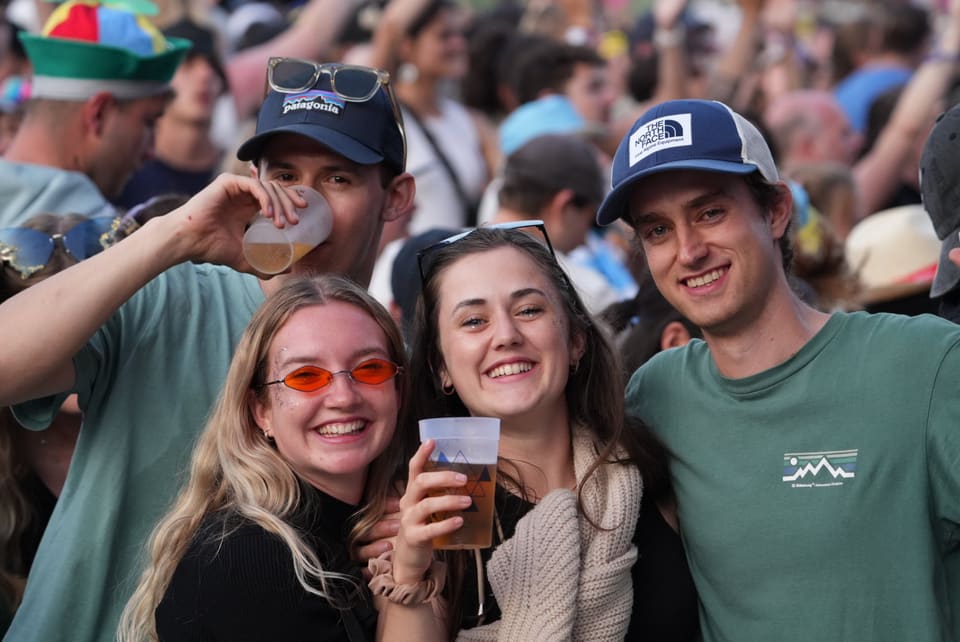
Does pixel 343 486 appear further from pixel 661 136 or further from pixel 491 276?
pixel 661 136

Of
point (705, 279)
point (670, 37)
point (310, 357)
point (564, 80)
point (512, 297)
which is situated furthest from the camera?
point (670, 37)

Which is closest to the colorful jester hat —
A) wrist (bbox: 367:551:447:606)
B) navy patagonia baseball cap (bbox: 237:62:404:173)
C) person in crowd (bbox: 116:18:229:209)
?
navy patagonia baseball cap (bbox: 237:62:404:173)

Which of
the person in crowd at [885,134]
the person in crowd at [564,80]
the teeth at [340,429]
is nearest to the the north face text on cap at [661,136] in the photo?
the teeth at [340,429]

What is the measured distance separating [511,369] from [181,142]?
4.47 metres

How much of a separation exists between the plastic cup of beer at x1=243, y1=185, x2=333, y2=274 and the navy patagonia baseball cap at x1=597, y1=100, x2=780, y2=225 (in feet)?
2.48

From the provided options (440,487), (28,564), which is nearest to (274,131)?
(440,487)

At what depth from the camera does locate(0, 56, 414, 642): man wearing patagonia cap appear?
9.68ft

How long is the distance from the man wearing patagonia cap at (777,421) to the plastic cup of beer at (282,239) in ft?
2.50

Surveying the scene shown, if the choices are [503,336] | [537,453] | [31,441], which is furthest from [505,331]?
[31,441]

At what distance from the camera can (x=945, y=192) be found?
3381 millimetres

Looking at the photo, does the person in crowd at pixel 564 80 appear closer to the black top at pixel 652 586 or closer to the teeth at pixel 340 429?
the black top at pixel 652 586

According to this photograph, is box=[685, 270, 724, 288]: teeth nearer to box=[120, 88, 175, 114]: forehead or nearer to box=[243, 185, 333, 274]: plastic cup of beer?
box=[243, 185, 333, 274]: plastic cup of beer

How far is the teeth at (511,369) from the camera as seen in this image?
3188mm

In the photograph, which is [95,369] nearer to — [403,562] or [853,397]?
[403,562]
